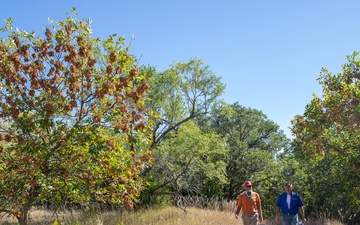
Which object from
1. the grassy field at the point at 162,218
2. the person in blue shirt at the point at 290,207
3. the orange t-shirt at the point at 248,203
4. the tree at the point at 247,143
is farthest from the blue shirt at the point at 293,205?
the tree at the point at 247,143

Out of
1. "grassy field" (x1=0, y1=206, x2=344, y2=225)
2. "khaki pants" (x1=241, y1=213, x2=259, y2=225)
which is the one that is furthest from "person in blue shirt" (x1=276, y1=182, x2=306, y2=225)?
"grassy field" (x1=0, y1=206, x2=344, y2=225)

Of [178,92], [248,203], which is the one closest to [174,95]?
[178,92]

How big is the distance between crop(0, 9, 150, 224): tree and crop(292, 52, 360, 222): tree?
9.00 metres

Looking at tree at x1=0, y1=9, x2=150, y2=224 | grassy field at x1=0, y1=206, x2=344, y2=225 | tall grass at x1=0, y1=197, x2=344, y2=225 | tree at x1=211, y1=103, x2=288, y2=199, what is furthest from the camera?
tree at x1=211, y1=103, x2=288, y2=199

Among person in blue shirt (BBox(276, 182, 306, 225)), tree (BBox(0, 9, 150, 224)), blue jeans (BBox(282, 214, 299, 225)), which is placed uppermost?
tree (BBox(0, 9, 150, 224))

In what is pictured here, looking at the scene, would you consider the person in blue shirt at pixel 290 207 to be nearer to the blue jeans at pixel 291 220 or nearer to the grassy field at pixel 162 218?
the blue jeans at pixel 291 220

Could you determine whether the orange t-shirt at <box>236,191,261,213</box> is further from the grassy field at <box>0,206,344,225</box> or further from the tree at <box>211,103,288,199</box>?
the tree at <box>211,103,288,199</box>

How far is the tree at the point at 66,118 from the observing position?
26.6 ft

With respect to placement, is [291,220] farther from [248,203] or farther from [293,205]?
[248,203]

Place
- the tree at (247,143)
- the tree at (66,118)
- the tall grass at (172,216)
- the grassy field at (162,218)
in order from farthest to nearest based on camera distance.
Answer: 1. the tree at (247,143)
2. the tall grass at (172,216)
3. the grassy field at (162,218)
4. the tree at (66,118)

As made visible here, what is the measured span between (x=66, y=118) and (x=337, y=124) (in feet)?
37.2

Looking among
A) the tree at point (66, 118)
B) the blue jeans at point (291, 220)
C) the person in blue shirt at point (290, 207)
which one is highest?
the tree at point (66, 118)

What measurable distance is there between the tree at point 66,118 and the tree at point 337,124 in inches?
354

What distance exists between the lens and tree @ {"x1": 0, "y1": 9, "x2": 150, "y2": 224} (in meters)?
8.11
